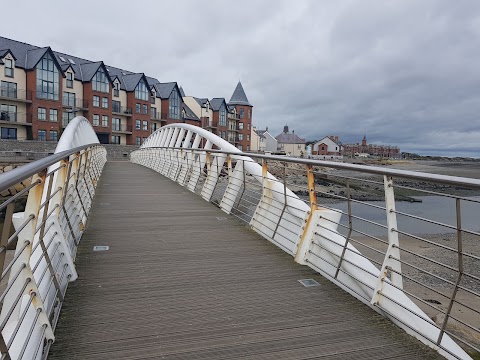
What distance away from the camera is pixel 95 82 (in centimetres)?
4897

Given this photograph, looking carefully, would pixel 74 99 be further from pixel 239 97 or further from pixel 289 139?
pixel 289 139

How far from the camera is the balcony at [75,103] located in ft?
150

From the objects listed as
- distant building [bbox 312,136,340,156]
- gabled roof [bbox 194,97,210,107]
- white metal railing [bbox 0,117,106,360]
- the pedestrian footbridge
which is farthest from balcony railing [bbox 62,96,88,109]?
distant building [bbox 312,136,340,156]

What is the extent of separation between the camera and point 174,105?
6156 centimetres

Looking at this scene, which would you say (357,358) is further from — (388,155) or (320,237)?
(388,155)

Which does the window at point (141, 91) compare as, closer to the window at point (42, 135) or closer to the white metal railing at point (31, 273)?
the window at point (42, 135)

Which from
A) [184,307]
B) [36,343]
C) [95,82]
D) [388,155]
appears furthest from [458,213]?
[388,155]

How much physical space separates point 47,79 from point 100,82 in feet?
24.1

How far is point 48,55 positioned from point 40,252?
46694mm

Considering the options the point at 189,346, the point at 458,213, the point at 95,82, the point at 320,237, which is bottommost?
the point at 189,346

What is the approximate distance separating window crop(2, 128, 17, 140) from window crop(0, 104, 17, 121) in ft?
3.93

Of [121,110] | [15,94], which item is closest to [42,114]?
[15,94]

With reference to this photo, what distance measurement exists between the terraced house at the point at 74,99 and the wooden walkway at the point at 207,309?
111 feet

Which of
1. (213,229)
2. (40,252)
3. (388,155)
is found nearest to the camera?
(40,252)
